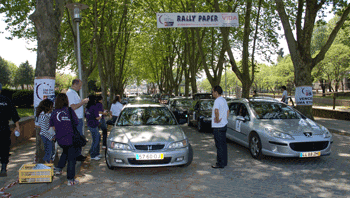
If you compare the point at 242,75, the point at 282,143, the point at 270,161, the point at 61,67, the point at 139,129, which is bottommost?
the point at 270,161

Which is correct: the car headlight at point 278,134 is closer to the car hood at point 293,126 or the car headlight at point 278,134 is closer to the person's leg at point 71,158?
the car hood at point 293,126

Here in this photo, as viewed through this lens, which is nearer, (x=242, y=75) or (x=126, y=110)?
(x=126, y=110)

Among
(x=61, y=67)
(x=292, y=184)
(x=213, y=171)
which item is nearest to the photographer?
(x=292, y=184)

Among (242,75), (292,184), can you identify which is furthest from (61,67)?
(292,184)

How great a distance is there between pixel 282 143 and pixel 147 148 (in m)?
3.04

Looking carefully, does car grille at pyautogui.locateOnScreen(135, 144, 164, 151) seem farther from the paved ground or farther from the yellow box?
the yellow box

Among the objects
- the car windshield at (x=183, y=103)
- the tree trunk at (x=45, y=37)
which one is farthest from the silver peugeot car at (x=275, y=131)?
the car windshield at (x=183, y=103)

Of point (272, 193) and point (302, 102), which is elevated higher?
point (302, 102)

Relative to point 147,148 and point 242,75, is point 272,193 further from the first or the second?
point 242,75

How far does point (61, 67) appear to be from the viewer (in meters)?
28.2

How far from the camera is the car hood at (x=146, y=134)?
573 cm

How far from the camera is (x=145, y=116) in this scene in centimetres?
719

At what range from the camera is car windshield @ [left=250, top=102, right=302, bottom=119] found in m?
Result: 7.69

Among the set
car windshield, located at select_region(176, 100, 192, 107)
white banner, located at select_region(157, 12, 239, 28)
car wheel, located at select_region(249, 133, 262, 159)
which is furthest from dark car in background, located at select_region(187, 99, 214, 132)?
car wheel, located at select_region(249, 133, 262, 159)
